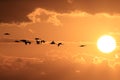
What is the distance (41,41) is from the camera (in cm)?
17062
